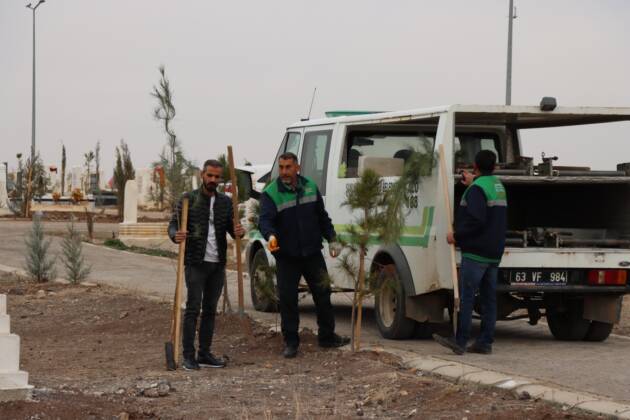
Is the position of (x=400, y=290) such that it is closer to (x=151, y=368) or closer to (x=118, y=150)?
(x=151, y=368)

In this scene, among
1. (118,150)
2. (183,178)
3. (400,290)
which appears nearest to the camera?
(400,290)

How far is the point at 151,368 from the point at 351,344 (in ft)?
6.04

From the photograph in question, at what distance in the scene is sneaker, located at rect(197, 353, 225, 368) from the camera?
10.7m

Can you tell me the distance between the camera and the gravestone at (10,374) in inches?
335

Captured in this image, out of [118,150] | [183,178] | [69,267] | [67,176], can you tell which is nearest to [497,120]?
[183,178]

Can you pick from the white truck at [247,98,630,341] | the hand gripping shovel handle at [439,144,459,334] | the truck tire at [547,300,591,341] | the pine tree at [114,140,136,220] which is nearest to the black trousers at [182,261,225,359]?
the white truck at [247,98,630,341]

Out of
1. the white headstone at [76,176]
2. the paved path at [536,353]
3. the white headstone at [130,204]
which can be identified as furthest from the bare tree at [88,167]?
the paved path at [536,353]

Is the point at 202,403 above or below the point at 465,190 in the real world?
below

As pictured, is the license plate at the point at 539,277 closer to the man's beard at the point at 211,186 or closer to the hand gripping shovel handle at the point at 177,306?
the man's beard at the point at 211,186

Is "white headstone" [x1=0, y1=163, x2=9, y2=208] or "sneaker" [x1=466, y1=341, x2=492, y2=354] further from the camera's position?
"white headstone" [x1=0, y1=163, x2=9, y2=208]

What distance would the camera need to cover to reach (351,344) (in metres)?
11.1

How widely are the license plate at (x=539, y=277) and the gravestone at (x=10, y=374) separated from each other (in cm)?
490

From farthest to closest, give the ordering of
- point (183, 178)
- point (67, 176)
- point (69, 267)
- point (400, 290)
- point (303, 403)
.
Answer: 1. point (67, 176)
2. point (69, 267)
3. point (183, 178)
4. point (400, 290)
5. point (303, 403)

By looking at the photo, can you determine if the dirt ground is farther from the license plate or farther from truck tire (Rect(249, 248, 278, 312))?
the license plate
